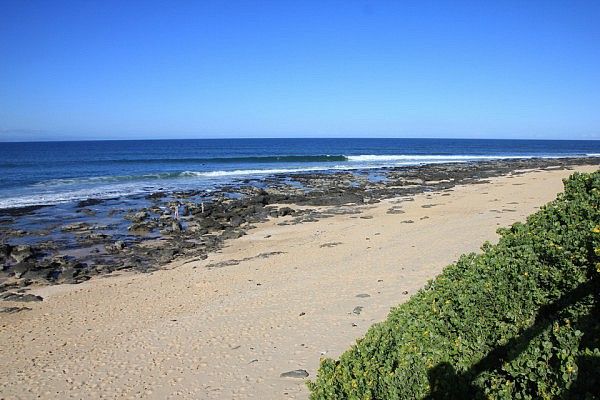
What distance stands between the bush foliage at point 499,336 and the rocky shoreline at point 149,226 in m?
9.53

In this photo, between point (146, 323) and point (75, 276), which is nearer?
point (146, 323)

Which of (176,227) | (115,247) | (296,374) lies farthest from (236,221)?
(296,374)

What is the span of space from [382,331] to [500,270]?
124 cm

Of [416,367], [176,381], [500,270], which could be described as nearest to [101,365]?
[176,381]

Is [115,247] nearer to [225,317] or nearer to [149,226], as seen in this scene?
[149,226]

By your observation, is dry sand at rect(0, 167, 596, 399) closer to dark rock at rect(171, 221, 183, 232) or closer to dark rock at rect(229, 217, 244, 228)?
dark rock at rect(229, 217, 244, 228)

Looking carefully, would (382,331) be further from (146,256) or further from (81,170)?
(81,170)

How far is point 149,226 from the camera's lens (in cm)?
1877

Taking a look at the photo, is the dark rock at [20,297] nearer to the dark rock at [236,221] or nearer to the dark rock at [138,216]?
the dark rock at [236,221]

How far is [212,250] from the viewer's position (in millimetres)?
14797

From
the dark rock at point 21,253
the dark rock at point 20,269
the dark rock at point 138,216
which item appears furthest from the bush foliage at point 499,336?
the dark rock at point 138,216

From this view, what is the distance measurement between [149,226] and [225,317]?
11.3m

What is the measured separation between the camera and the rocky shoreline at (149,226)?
1338 centimetres

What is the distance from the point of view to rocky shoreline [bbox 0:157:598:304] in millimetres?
13378
